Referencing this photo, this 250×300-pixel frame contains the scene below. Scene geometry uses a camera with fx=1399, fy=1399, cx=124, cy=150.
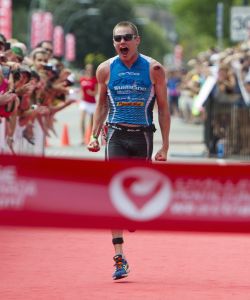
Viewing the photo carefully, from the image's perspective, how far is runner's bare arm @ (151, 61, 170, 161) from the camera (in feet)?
35.3

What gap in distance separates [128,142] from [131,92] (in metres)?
0.41

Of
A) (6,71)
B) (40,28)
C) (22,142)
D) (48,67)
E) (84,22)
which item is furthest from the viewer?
(84,22)

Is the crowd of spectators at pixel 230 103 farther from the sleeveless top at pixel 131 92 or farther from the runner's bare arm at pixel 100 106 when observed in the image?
the sleeveless top at pixel 131 92

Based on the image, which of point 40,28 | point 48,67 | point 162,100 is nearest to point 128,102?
point 162,100

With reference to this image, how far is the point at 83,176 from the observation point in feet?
22.8

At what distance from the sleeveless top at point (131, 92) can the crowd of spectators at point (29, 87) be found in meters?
3.30

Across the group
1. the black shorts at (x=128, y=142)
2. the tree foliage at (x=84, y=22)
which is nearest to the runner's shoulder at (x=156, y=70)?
the black shorts at (x=128, y=142)

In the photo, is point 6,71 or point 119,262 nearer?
point 119,262

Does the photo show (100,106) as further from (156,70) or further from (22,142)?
(22,142)

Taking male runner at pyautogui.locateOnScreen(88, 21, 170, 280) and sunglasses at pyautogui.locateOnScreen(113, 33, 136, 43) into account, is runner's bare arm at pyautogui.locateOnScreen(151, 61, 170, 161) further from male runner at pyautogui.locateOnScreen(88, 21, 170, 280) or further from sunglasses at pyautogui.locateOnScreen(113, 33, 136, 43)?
sunglasses at pyautogui.locateOnScreen(113, 33, 136, 43)

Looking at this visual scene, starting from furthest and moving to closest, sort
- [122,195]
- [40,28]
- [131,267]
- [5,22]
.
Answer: [40,28] < [5,22] < [131,267] < [122,195]

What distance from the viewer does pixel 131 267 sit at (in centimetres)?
1142

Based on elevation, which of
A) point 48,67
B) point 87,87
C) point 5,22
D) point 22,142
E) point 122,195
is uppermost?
point 5,22

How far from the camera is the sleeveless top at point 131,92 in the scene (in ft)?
35.3
